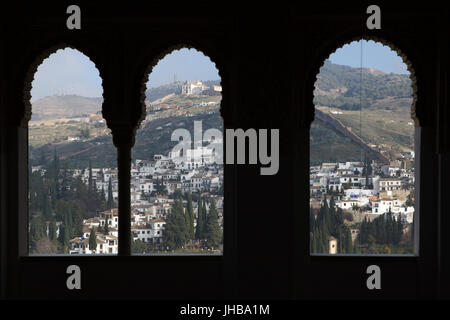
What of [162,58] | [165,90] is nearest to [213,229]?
[165,90]

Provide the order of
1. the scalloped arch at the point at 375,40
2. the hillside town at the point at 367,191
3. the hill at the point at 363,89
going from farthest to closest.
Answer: the hill at the point at 363,89, the hillside town at the point at 367,191, the scalloped arch at the point at 375,40

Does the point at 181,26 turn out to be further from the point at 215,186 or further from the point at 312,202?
the point at 312,202

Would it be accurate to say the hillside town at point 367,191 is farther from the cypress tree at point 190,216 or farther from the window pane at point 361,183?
the cypress tree at point 190,216

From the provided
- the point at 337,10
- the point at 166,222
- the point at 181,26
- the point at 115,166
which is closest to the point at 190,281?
the point at 166,222

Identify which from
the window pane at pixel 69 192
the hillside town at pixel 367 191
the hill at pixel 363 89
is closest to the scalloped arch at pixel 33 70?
the window pane at pixel 69 192

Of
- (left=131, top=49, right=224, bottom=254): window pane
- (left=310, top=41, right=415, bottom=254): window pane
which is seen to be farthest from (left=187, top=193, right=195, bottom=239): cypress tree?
(left=310, top=41, right=415, bottom=254): window pane

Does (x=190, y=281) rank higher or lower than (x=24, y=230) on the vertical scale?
lower

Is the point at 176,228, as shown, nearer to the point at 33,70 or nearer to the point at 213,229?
the point at 213,229
